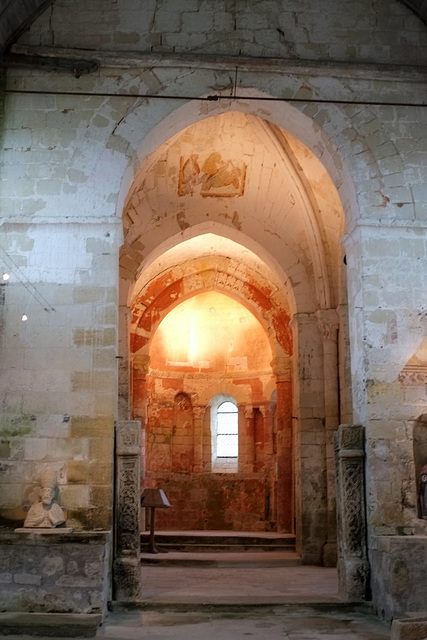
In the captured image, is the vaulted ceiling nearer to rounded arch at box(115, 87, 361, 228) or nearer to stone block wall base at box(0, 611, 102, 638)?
rounded arch at box(115, 87, 361, 228)

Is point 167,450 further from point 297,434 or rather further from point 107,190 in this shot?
point 107,190

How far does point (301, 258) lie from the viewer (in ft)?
40.8

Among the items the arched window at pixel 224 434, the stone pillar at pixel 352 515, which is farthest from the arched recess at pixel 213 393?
the stone pillar at pixel 352 515

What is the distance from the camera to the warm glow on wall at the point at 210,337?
58.4ft

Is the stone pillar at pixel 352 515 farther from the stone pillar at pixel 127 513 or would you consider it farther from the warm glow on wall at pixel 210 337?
the warm glow on wall at pixel 210 337

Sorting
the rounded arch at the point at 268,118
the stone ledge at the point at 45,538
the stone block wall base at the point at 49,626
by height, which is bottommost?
the stone block wall base at the point at 49,626

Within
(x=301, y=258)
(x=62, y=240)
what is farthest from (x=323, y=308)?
(x=62, y=240)

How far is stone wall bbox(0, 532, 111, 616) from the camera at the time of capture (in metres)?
6.66

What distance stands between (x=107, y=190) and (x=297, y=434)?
5.61 m

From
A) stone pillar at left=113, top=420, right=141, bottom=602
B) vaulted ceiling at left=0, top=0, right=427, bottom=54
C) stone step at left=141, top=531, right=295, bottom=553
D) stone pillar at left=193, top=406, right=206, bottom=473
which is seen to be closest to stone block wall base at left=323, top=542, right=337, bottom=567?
stone step at left=141, top=531, right=295, bottom=553

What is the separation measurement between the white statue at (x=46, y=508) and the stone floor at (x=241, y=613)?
38.3 inches

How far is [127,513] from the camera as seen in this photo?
7.55m

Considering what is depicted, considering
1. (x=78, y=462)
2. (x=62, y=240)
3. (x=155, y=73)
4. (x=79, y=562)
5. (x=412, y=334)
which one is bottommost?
(x=79, y=562)

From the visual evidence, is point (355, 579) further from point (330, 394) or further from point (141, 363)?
point (141, 363)
